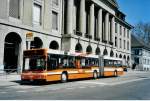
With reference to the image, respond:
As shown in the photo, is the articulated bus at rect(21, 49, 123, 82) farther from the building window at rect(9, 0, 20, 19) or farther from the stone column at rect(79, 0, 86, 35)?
the stone column at rect(79, 0, 86, 35)

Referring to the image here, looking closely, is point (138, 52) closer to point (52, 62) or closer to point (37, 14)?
point (37, 14)

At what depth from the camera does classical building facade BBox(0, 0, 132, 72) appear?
3204 cm

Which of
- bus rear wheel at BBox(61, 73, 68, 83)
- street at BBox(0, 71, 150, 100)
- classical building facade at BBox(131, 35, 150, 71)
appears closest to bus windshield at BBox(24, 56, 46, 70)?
street at BBox(0, 71, 150, 100)

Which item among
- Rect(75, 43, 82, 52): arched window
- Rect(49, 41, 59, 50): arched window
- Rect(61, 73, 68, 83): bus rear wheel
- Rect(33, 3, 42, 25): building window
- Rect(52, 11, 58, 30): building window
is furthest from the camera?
Rect(75, 43, 82, 52): arched window

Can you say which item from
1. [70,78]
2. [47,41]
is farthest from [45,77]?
[47,41]

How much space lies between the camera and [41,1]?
121 ft

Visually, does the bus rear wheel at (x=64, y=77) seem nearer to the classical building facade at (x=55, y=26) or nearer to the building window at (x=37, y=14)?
the classical building facade at (x=55, y=26)

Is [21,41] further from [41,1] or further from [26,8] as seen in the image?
[41,1]

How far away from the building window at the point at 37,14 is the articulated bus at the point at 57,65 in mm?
9402

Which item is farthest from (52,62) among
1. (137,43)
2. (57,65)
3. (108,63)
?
(137,43)

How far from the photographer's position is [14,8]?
3228cm

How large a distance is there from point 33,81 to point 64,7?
2415 cm

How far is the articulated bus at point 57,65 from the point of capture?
22133 millimetres

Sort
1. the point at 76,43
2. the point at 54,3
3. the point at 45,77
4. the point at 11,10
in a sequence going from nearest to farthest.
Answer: the point at 45,77 → the point at 11,10 → the point at 54,3 → the point at 76,43
